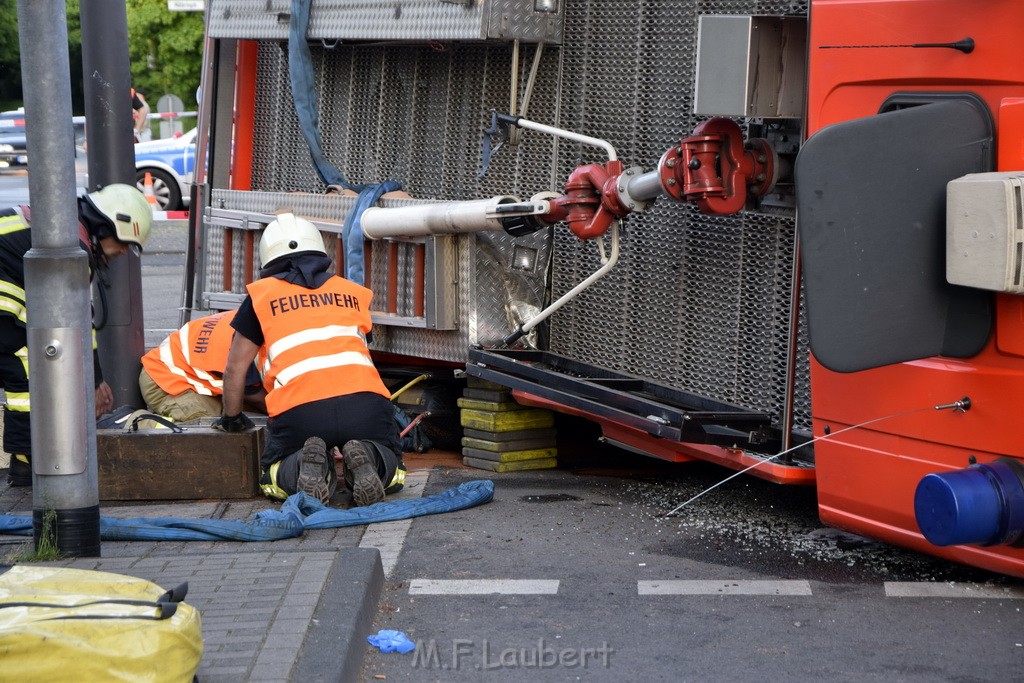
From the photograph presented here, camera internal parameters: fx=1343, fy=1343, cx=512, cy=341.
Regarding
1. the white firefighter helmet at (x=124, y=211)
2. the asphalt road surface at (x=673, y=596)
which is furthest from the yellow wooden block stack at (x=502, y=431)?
the white firefighter helmet at (x=124, y=211)

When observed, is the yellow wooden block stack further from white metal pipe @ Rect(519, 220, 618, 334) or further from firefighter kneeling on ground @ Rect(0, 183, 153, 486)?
firefighter kneeling on ground @ Rect(0, 183, 153, 486)

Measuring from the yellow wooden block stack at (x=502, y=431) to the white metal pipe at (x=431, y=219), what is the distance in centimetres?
78

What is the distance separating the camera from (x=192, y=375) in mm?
7129

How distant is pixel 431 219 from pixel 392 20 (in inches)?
43.1

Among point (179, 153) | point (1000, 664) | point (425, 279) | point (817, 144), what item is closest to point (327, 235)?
point (425, 279)

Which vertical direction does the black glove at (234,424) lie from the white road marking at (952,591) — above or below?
above

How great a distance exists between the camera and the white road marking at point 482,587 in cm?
474

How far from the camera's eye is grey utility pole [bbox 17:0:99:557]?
15.0 ft

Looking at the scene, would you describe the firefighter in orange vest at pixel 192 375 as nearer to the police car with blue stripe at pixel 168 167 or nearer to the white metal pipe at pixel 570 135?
the white metal pipe at pixel 570 135

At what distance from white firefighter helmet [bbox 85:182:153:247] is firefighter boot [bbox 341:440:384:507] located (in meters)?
1.60

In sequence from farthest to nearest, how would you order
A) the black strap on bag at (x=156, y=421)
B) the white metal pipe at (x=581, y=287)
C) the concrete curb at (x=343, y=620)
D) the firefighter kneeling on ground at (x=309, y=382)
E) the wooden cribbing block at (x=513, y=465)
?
1. the wooden cribbing block at (x=513, y=465)
2. the black strap on bag at (x=156, y=421)
3. the firefighter kneeling on ground at (x=309, y=382)
4. the white metal pipe at (x=581, y=287)
5. the concrete curb at (x=343, y=620)

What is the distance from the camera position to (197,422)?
698cm

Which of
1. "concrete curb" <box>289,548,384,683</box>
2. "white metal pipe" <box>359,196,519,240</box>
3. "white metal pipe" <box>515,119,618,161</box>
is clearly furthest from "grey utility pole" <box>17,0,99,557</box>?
"white metal pipe" <box>515,119,618,161</box>

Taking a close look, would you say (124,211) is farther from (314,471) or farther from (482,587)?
(482,587)
